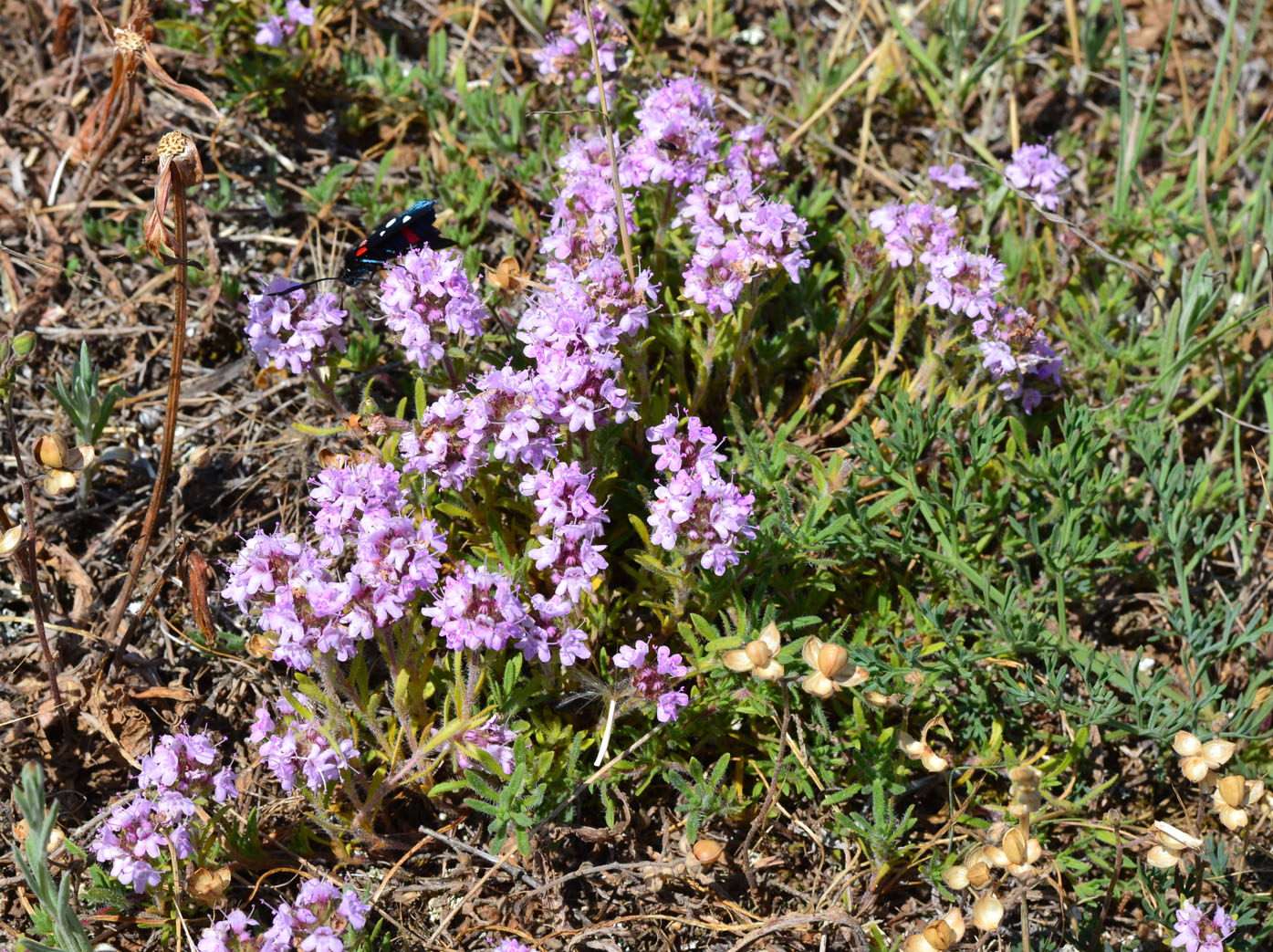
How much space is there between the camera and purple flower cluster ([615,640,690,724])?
9.77ft

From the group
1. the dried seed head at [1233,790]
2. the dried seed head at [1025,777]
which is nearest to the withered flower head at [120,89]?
the dried seed head at [1025,777]

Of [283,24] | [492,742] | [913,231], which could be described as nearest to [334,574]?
[492,742]

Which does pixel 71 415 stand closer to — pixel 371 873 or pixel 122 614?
pixel 122 614

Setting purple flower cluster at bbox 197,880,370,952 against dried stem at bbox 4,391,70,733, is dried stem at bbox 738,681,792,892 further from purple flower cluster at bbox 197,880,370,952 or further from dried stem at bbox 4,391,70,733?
dried stem at bbox 4,391,70,733

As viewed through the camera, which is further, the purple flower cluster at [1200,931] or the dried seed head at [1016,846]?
the purple flower cluster at [1200,931]

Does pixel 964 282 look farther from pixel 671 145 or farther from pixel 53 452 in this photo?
pixel 53 452

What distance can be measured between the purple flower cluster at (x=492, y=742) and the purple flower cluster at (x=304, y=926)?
0.44 meters

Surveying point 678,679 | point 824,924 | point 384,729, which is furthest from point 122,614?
point 824,924

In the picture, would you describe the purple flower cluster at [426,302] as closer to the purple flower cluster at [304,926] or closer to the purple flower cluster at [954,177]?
the purple flower cluster at [304,926]

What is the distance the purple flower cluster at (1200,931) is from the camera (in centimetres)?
279

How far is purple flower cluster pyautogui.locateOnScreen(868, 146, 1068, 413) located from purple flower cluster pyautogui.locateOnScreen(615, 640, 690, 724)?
4.55ft

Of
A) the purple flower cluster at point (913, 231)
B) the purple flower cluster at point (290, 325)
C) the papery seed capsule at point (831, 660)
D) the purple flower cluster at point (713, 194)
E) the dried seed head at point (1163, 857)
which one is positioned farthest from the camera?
the purple flower cluster at point (913, 231)

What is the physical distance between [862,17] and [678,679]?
338cm

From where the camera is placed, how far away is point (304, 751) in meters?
2.97
